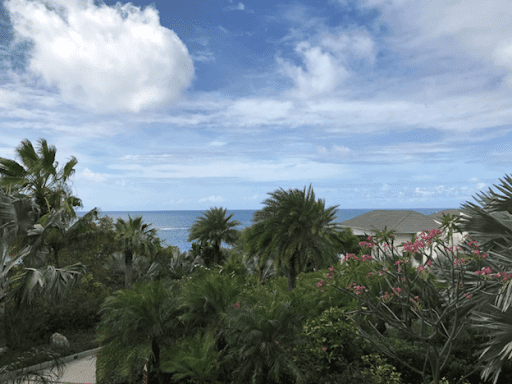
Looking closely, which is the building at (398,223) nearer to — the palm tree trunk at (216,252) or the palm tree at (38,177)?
the palm tree trunk at (216,252)

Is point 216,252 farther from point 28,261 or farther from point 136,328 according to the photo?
point 136,328

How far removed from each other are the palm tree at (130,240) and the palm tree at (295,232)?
760 cm

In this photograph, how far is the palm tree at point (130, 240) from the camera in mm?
20516

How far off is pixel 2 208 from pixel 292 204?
415 inches

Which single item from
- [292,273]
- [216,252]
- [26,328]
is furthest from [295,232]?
[216,252]

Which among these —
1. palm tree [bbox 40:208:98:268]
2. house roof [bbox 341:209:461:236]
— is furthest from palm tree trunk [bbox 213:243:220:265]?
palm tree [bbox 40:208:98:268]

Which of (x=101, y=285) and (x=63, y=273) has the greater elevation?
(x=63, y=273)

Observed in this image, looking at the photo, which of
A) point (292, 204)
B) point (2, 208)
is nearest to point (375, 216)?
point (292, 204)

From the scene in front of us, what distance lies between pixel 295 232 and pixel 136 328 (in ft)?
27.8

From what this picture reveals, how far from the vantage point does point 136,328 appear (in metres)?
9.16

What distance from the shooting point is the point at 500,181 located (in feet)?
27.0

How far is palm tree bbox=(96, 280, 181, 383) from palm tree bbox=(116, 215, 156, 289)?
11.1 meters

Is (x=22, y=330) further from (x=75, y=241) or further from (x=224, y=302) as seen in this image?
(x=224, y=302)

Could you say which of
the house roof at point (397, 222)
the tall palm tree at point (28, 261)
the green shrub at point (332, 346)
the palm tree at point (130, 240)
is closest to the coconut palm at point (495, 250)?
the green shrub at point (332, 346)
